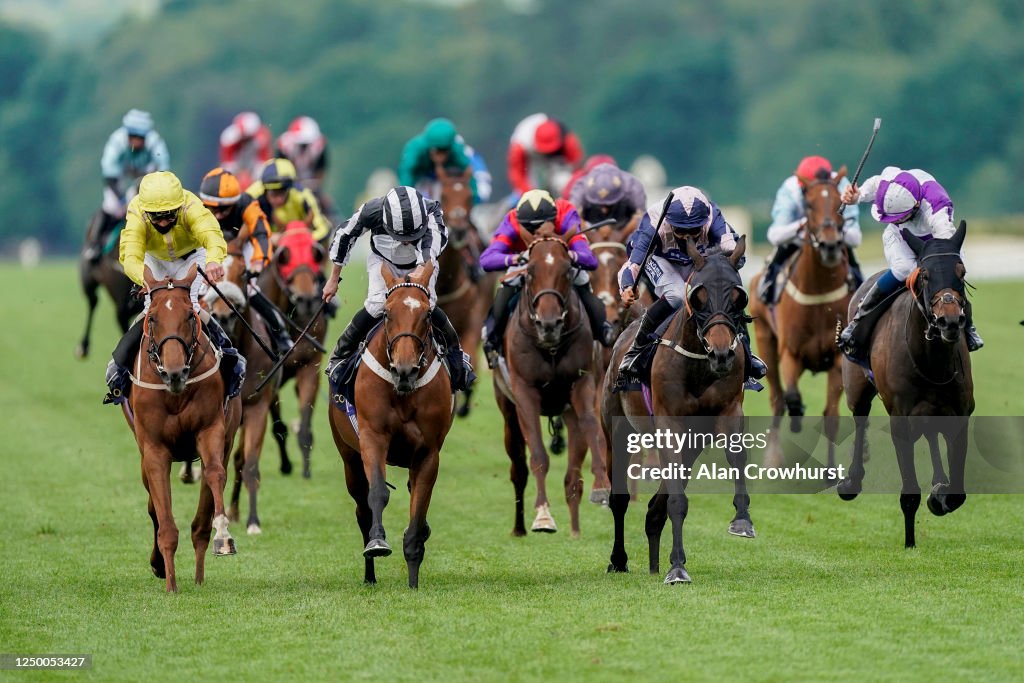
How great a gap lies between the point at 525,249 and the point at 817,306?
3246 mm

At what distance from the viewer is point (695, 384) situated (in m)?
11.4

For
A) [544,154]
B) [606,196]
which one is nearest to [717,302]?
[606,196]

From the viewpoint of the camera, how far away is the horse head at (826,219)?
15516mm

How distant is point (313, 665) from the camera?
902 centimetres

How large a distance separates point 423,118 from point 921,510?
95.7 metres

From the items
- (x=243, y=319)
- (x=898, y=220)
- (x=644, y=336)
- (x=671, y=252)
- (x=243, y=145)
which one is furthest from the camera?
(x=243, y=145)

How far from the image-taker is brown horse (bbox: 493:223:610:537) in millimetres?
13109

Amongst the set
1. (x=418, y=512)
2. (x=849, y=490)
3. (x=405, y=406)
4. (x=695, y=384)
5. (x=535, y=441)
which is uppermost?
(x=695, y=384)

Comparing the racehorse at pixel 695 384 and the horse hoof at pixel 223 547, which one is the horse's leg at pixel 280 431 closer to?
the horse hoof at pixel 223 547

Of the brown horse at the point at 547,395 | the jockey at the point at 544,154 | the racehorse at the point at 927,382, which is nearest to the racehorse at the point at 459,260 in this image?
the brown horse at the point at 547,395

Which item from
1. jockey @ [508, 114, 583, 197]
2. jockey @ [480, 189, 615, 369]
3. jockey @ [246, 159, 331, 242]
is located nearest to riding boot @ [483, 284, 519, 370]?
jockey @ [480, 189, 615, 369]

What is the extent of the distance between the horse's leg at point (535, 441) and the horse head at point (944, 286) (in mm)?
2649

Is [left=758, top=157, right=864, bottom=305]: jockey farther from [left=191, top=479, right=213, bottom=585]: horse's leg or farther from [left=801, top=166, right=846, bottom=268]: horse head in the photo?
[left=191, top=479, right=213, bottom=585]: horse's leg

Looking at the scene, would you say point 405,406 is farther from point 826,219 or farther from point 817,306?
point 817,306
